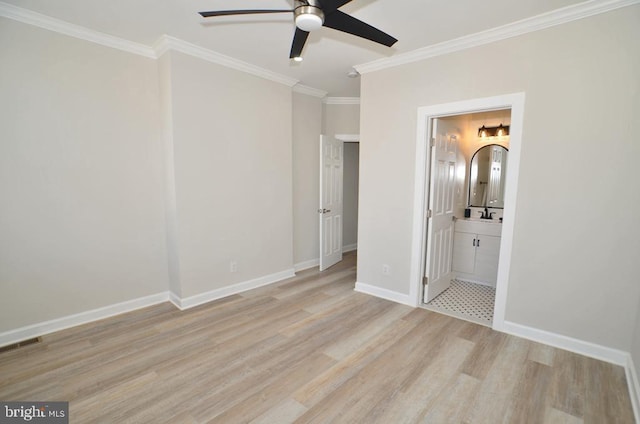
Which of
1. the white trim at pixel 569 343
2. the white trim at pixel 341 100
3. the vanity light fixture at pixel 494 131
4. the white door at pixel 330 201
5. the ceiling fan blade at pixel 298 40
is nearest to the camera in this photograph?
the ceiling fan blade at pixel 298 40

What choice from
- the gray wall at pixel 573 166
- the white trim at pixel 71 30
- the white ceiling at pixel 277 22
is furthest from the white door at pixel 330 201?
the white trim at pixel 71 30

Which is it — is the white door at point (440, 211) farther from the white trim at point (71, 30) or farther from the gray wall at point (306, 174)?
the white trim at point (71, 30)

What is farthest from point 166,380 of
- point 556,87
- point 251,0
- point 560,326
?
point 556,87

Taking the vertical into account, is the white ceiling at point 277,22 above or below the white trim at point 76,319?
above

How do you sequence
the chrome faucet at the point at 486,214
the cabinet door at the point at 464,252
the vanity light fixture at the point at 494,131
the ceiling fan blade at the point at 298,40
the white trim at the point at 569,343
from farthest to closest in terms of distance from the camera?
the chrome faucet at the point at 486,214
the cabinet door at the point at 464,252
the vanity light fixture at the point at 494,131
the white trim at the point at 569,343
the ceiling fan blade at the point at 298,40

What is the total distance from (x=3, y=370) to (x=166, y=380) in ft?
4.15

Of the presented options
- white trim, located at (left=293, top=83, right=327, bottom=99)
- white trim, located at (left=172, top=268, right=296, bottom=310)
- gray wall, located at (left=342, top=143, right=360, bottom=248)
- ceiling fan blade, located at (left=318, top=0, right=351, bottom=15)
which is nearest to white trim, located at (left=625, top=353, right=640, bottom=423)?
ceiling fan blade, located at (left=318, top=0, right=351, bottom=15)

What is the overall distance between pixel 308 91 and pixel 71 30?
2.73 meters

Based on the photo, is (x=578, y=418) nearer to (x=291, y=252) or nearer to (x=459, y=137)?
(x=459, y=137)

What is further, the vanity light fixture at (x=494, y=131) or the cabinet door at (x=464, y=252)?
the cabinet door at (x=464, y=252)

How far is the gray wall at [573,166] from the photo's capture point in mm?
2227

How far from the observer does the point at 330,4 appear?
1.66 metres

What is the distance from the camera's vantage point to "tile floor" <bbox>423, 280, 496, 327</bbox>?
313cm

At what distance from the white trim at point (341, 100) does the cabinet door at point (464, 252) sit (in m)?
2.60
